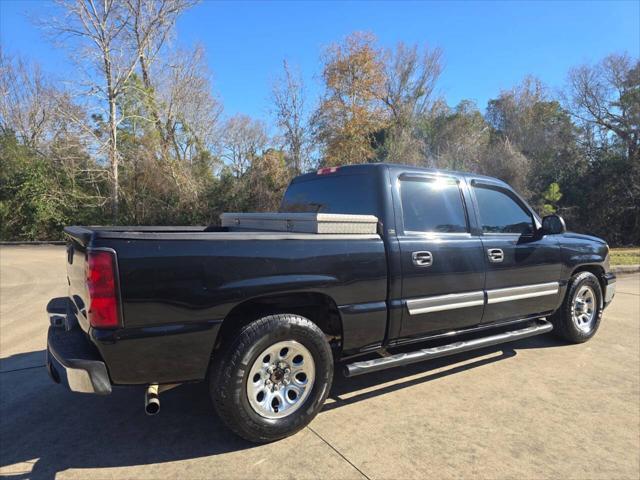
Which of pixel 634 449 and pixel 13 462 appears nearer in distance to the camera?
pixel 13 462

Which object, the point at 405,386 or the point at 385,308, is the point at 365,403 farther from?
the point at 385,308

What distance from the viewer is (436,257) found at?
12.2ft

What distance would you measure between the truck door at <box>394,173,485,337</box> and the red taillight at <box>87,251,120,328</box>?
84.4 inches

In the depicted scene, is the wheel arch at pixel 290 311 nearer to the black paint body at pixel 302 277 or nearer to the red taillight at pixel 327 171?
the black paint body at pixel 302 277

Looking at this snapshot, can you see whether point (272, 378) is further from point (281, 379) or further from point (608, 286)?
point (608, 286)

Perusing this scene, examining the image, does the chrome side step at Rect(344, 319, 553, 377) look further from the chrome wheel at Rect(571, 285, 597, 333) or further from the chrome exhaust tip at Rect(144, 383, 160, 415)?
the chrome exhaust tip at Rect(144, 383, 160, 415)

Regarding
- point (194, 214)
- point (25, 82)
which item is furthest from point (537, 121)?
point (25, 82)

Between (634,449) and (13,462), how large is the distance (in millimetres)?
4167

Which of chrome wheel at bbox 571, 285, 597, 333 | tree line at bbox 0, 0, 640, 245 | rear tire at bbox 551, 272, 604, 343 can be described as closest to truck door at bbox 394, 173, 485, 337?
rear tire at bbox 551, 272, 604, 343

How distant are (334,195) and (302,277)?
133 cm

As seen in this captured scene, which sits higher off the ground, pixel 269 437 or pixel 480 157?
pixel 480 157

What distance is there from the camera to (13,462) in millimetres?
2725

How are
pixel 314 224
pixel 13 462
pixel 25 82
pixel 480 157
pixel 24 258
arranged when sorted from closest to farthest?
pixel 13 462 < pixel 314 224 < pixel 24 258 < pixel 480 157 < pixel 25 82

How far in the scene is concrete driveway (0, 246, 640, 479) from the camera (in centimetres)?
270
